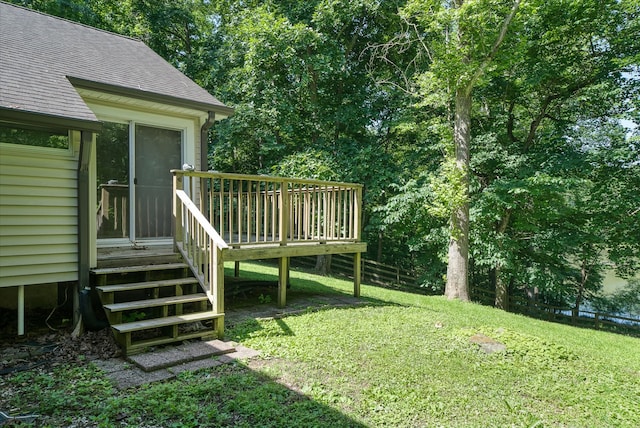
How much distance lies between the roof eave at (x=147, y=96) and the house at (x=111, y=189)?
0.02 m

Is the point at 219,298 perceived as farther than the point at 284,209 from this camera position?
No

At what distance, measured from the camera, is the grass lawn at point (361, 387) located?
2.83 m

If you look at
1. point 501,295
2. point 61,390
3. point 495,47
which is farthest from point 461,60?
point 61,390

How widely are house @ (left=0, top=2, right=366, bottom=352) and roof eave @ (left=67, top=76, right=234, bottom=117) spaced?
0.02 metres

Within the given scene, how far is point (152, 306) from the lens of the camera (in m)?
4.18

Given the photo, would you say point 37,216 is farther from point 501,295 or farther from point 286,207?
point 501,295

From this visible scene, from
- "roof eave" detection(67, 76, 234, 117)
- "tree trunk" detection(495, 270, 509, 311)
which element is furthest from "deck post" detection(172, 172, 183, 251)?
"tree trunk" detection(495, 270, 509, 311)

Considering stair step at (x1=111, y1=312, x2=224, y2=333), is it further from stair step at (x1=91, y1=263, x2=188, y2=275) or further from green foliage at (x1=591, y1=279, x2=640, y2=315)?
green foliage at (x1=591, y1=279, x2=640, y2=315)

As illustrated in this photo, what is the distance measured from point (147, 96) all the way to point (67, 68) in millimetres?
1035

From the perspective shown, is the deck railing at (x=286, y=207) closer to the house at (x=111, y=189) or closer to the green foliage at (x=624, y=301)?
the house at (x=111, y=189)

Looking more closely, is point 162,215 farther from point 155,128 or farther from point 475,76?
point 475,76

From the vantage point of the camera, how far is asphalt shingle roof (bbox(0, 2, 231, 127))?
420 cm

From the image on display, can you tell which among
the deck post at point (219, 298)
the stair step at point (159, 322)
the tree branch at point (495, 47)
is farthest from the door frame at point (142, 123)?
the tree branch at point (495, 47)

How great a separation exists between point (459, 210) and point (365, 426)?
25.2ft
